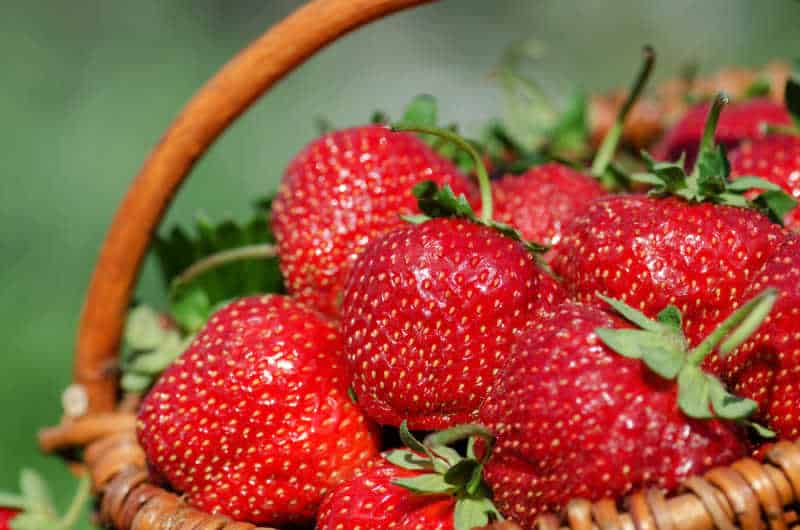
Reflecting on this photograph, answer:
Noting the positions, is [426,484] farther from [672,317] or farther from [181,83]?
[181,83]

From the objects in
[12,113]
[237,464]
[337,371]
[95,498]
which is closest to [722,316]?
[337,371]

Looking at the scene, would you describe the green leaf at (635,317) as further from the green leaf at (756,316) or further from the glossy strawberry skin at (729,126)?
the glossy strawberry skin at (729,126)

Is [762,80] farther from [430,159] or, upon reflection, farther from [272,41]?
[272,41]

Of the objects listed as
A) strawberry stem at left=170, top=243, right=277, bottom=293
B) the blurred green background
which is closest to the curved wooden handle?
strawberry stem at left=170, top=243, right=277, bottom=293

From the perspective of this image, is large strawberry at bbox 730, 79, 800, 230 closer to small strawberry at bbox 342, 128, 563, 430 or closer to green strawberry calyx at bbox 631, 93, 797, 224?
green strawberry calyx at bbox 631, 93, 797, 224

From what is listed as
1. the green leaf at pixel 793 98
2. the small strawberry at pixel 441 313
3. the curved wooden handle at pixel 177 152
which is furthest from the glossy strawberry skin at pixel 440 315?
the green leaf at pixel 793 98

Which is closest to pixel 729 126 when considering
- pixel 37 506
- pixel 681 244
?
pixel 681 244
